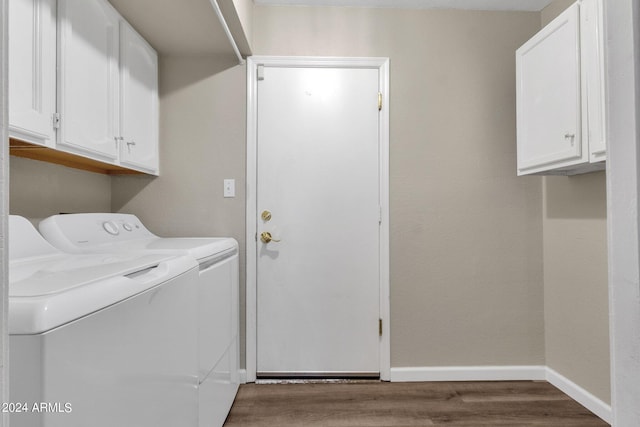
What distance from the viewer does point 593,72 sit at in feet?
5.18

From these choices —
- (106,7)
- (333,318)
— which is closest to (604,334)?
(333,318)

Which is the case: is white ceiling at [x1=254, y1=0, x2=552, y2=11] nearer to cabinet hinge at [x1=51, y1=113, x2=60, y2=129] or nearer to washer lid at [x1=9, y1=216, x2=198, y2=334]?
cabinet hinge at [x1=51, y1=113, x2=60, y2=129]

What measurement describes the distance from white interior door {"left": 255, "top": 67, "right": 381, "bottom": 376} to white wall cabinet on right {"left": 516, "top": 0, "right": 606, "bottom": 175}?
85cm

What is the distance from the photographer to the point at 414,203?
2.38 m

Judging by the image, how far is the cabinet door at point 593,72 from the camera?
1535 millimetres

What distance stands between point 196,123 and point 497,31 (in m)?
2.01

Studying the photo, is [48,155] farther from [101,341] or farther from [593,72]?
[593,72]

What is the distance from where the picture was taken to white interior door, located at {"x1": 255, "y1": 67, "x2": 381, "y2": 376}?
2334 millimetres

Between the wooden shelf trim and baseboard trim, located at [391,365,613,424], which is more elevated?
the wooden shelf trim

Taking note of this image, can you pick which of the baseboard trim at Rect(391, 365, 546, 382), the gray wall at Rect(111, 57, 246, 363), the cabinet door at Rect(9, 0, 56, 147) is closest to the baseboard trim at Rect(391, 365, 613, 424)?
the baseboard trim at Rect(391, 365, 546, 382)

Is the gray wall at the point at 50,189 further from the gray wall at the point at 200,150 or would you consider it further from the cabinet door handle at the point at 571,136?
the cabinet door handle at the point at 571,136

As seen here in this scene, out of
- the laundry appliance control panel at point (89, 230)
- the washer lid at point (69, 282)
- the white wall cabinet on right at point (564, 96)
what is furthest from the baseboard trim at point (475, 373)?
the laundry appliance control panel at point (89, 230)

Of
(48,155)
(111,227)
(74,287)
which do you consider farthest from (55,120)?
(74,287)

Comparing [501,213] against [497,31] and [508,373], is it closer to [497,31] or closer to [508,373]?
[508,373]
